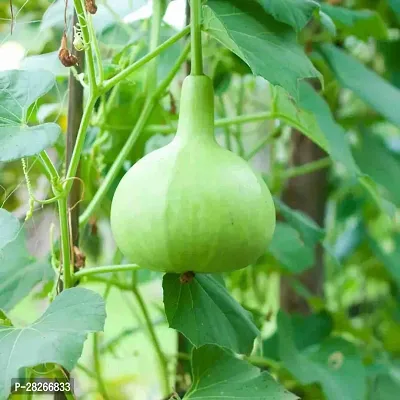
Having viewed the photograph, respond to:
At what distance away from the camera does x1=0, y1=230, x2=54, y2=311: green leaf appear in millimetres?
658

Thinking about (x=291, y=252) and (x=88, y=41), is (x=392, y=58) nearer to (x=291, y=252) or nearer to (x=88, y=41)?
(x=291, y=252)

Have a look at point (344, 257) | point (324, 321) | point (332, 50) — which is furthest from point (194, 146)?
point (344, 257)

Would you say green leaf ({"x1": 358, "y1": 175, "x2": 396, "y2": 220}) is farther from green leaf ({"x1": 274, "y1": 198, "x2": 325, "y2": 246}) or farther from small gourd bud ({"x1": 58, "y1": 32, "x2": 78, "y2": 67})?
small gourd bud ({"x1": 58, "y1": 32, "x2": 78, "y2": 67})

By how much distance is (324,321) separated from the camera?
108cm

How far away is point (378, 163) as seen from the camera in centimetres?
114

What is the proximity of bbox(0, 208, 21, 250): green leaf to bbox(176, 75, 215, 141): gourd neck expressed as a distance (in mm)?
136

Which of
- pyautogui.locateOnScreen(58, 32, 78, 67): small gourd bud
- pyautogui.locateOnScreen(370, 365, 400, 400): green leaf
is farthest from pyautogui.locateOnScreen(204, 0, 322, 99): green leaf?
pyautogui.locateOnScreen(370, 365, 400, 400): green leaf

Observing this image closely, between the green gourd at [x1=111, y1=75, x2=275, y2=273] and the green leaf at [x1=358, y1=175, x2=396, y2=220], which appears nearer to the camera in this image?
the green gourd at [x1=111, y1=75, x2=275, y2=273]

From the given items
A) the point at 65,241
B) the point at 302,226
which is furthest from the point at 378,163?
the point at 65,241

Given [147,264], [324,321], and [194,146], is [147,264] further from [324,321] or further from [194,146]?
[324,321]

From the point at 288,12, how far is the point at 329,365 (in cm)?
55

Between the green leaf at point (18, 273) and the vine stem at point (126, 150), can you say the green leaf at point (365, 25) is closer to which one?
the vine stem at point (126, 150)

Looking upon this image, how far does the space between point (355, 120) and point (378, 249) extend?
246mm

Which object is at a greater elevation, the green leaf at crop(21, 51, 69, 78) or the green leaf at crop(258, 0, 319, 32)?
the green leaf at crop(258, 0, 319, 32)
